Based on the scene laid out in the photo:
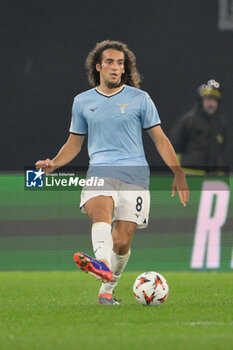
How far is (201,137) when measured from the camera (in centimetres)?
1266

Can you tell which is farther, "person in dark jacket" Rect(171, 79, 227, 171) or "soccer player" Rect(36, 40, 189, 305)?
"person in dark jacket" Rect(171, 79, 227, 171)

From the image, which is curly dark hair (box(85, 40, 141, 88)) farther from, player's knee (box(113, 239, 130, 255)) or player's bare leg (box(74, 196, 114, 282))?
player's knee (box(113, 239, 130, 255))

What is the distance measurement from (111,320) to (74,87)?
815cm

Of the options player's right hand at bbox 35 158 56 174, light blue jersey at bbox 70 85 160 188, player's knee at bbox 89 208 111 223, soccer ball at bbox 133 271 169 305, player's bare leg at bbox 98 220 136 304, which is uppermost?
light blue jersey at bbox 70 85 160 188

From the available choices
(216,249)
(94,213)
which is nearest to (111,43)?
(94,213)

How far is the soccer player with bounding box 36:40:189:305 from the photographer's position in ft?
19.7

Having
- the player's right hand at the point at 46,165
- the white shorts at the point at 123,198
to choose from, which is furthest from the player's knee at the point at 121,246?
the player's right hand at the point at 46,165

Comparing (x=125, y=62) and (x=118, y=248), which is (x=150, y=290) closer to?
(x=118, y=248)

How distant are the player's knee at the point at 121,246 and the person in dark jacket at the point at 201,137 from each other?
633cm

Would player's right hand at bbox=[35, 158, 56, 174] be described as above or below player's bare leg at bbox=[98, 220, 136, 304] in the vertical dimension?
above

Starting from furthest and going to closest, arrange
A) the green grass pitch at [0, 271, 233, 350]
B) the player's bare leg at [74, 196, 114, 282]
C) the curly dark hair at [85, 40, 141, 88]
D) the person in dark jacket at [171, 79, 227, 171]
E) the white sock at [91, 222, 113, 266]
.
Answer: the person in dark jacket at [171, 79, 227, 171]
the curly dark hair at [85, 40, 141, 88]
the white sock at [91, 222, 113, 266]
the player's bare leg at [74, 196, 114, 282]
the green grass pitch at [0, 271, 233, 350]

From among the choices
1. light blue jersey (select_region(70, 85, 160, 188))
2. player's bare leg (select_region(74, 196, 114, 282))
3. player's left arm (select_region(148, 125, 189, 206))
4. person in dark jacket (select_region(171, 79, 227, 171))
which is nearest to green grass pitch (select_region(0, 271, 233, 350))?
player's bare leg (select_region(74, 196, 114, 282))

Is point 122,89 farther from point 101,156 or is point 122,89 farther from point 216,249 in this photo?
point 216,249

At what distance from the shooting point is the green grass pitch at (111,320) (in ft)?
13.8
